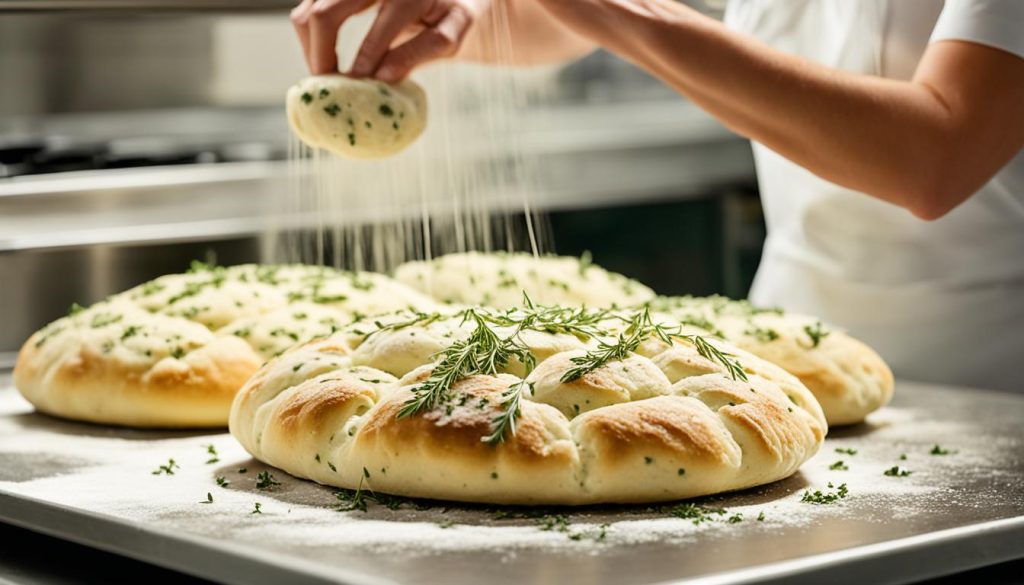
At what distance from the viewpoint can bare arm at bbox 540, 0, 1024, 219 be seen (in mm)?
1898

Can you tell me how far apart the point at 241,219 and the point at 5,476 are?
1.68 m

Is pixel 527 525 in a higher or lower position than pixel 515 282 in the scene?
lower

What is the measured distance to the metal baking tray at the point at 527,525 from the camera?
115 cm

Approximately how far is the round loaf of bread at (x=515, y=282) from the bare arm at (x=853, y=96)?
45 cm

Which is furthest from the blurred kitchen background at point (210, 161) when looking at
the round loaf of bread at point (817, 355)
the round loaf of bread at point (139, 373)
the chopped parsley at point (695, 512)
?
the chopped parsley at point (695, 512)

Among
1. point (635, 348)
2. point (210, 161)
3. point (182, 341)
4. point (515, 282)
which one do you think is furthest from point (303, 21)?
point (210, 161)

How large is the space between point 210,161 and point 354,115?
1.52 m

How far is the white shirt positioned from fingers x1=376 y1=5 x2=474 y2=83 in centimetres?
76

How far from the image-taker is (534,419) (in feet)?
4.44

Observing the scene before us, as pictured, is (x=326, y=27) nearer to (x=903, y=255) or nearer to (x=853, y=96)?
(x=853, y=96)

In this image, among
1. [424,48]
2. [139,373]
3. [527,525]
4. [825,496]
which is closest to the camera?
[527,525]

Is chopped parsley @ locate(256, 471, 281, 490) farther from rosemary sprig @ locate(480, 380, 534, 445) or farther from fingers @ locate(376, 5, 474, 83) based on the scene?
fingers @ locate(376, 5, 474, 83)

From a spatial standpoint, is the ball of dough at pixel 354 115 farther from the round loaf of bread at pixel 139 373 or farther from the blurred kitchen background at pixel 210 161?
the blurred kitchen background at pixel 210 161

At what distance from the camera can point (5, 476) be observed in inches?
60.7
